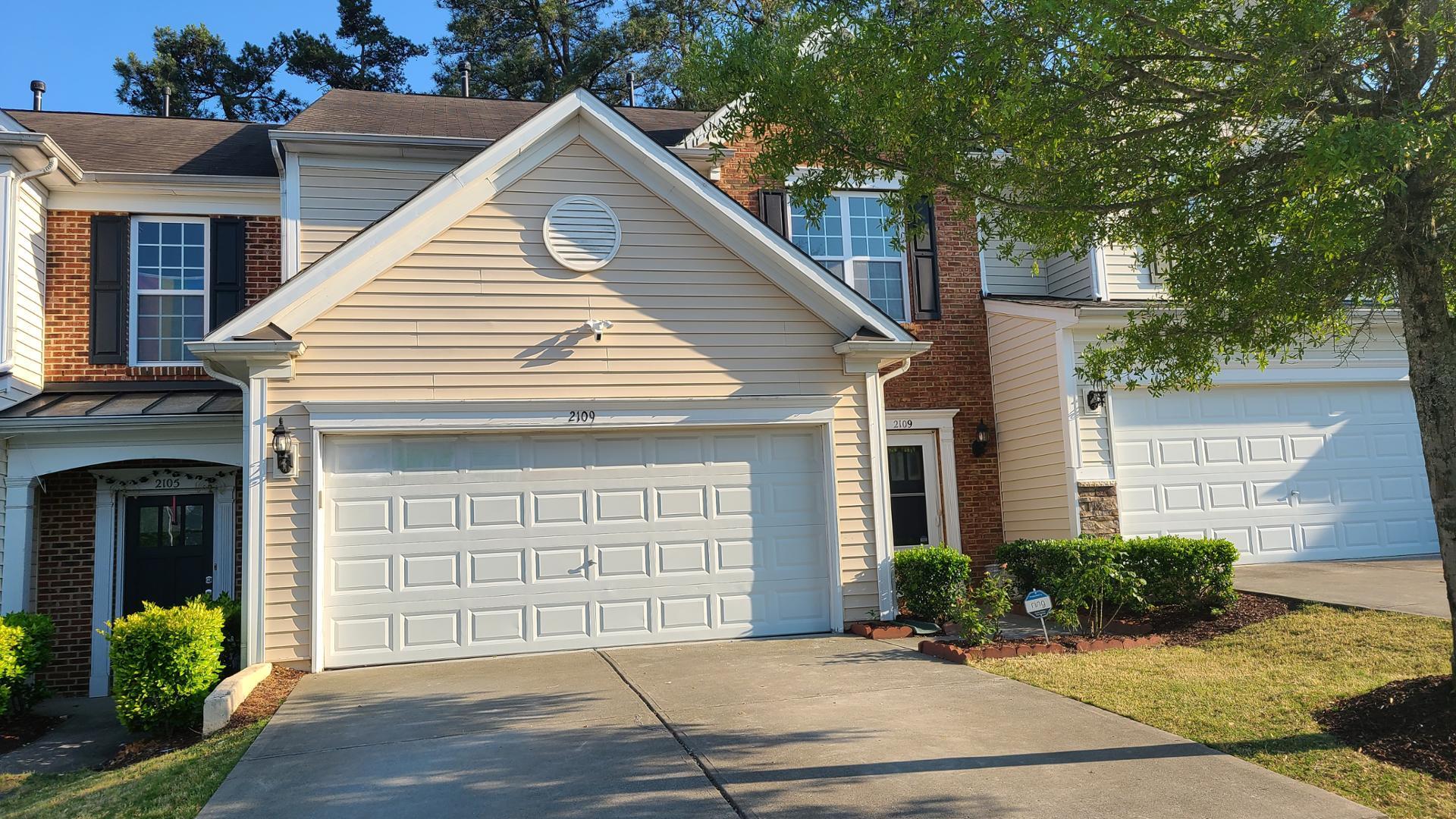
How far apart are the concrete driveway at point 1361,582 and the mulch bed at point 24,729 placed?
12.3 meters

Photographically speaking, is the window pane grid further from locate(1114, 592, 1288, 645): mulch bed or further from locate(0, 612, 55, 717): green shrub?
locate(1114, 592, 1288, 645): mulch bed

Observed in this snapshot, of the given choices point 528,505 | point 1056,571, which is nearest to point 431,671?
point 528,505

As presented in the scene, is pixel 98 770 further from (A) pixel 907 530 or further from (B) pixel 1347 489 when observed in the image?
(B) pixel 1347 489

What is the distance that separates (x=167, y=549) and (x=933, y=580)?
899 cm

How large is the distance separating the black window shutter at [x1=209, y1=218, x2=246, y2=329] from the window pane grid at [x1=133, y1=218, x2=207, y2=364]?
0.39ft

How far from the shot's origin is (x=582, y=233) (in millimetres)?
10938

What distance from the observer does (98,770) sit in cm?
805

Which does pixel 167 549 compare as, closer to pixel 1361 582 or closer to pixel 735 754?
pixel 735 754

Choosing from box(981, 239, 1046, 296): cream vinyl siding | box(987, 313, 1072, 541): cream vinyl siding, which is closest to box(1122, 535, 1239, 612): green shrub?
box(987, 313, 1072, 541): cream vinyl siding

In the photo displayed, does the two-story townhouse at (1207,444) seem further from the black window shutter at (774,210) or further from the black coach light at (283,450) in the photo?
the black coach light at (283,450)

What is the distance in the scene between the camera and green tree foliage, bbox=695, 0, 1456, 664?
6234 millimetres

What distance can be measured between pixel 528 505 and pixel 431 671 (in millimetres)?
1888

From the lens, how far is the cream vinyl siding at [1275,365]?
1317 centimetres

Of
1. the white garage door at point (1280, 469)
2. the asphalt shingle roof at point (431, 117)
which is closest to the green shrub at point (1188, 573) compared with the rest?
the white garage door at point (1280, 469)
